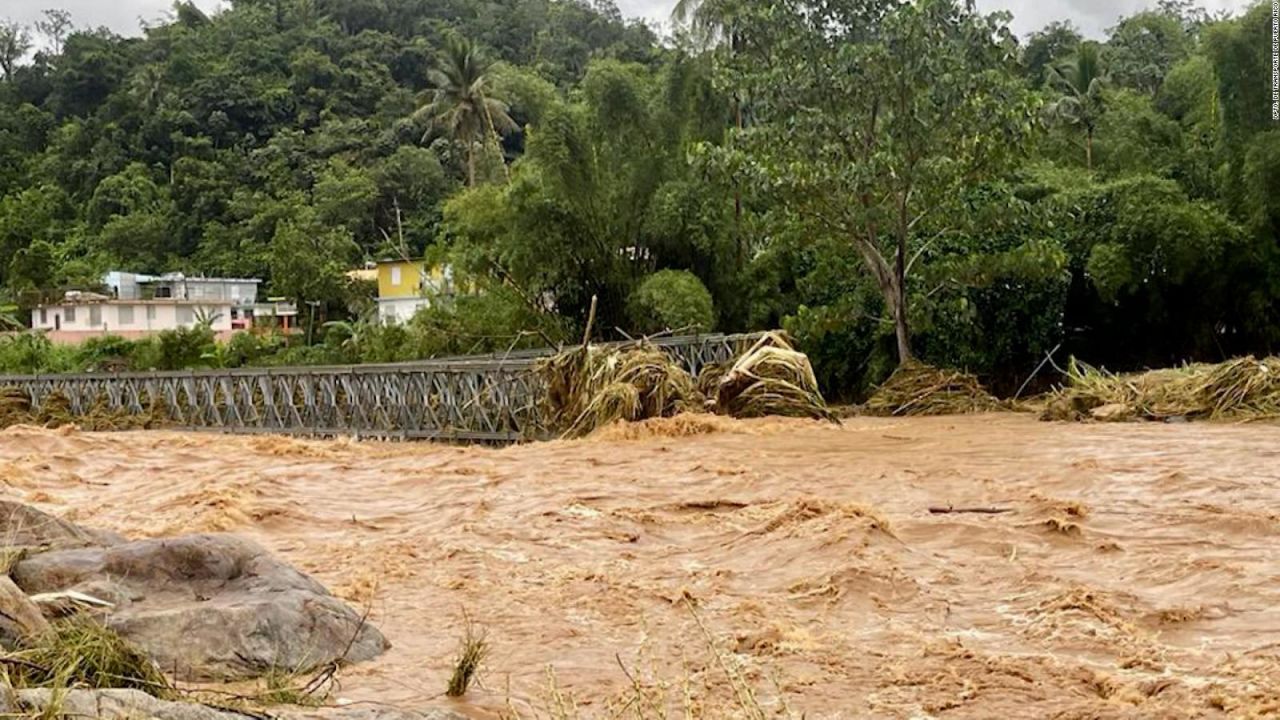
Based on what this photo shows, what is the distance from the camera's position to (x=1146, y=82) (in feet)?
134

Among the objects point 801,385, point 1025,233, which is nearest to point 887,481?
point 801,385

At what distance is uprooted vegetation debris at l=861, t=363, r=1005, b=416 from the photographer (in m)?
18.5

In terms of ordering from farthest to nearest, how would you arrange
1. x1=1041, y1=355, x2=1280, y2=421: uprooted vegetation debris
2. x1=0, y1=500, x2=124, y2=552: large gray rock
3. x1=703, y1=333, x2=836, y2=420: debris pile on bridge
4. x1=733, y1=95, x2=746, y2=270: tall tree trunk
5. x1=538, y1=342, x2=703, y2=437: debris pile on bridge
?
1. x1=733, y1=95, x2=746, y2=270: tall tree trunk
2. x1=538, y1=342, x2=703, y2=437: debris pile on bridge
3. x1=703, y1=333, x2=836, y2=420: debris pile on bridge
4. x1=1041, y1=355, x2=1280, y2=421: uprooted vegetation debris
5. x1=0, y1=500, x2=124, y2=552: large gray rock

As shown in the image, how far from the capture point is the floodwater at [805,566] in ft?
15.1

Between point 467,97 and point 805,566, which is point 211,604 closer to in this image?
point 805,566

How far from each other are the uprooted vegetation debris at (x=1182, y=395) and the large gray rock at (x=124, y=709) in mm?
Result: 12634

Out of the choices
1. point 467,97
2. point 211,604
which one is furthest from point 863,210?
point 467,97

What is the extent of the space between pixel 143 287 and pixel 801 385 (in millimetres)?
37704

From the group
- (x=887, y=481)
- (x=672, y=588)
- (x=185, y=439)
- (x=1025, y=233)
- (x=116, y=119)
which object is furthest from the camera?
(x=116, y=119)

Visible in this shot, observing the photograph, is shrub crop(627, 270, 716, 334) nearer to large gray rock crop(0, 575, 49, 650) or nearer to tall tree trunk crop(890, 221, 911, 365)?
tall tree trunk crop(890, 221, 911, 365)

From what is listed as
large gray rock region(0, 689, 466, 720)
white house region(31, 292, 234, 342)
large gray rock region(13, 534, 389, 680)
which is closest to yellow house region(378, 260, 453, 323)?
white house region(31, 292, 234, 342)

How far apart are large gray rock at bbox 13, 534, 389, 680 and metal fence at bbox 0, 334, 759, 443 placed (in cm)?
1175

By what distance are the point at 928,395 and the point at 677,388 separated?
4.83m

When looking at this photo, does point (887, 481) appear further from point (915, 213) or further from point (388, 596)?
point (915, 213)
